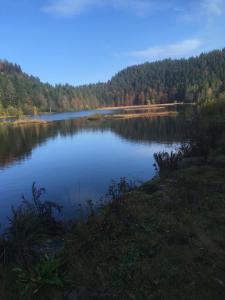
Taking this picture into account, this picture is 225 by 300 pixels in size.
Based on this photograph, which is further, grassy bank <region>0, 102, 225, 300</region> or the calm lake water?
the calm lake water

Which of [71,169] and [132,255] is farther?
[71,169]

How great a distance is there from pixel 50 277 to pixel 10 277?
110cm

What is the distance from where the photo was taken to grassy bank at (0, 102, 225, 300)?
640 cm

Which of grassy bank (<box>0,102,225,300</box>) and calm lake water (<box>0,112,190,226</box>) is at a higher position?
grassy bank (<box>0,102,225,300</box>)

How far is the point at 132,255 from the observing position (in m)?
7.57

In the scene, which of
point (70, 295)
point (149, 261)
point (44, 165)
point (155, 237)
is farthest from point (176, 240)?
point (44, 165)

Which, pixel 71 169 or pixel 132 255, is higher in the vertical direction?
pixel 132 255

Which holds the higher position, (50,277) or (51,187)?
(50,277)

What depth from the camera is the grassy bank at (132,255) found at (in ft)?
21.0

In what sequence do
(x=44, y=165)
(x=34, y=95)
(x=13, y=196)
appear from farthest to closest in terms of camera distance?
(x=34, y=95) < (x=44, y=165) < (x=13, y=196)

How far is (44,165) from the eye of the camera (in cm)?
3156

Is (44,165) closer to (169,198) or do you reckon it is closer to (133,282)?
(169,198)

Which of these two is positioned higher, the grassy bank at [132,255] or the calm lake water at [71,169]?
the grassy bank at [132,255]

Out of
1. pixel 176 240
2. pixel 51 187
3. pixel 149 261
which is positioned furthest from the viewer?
pixel 51 187
